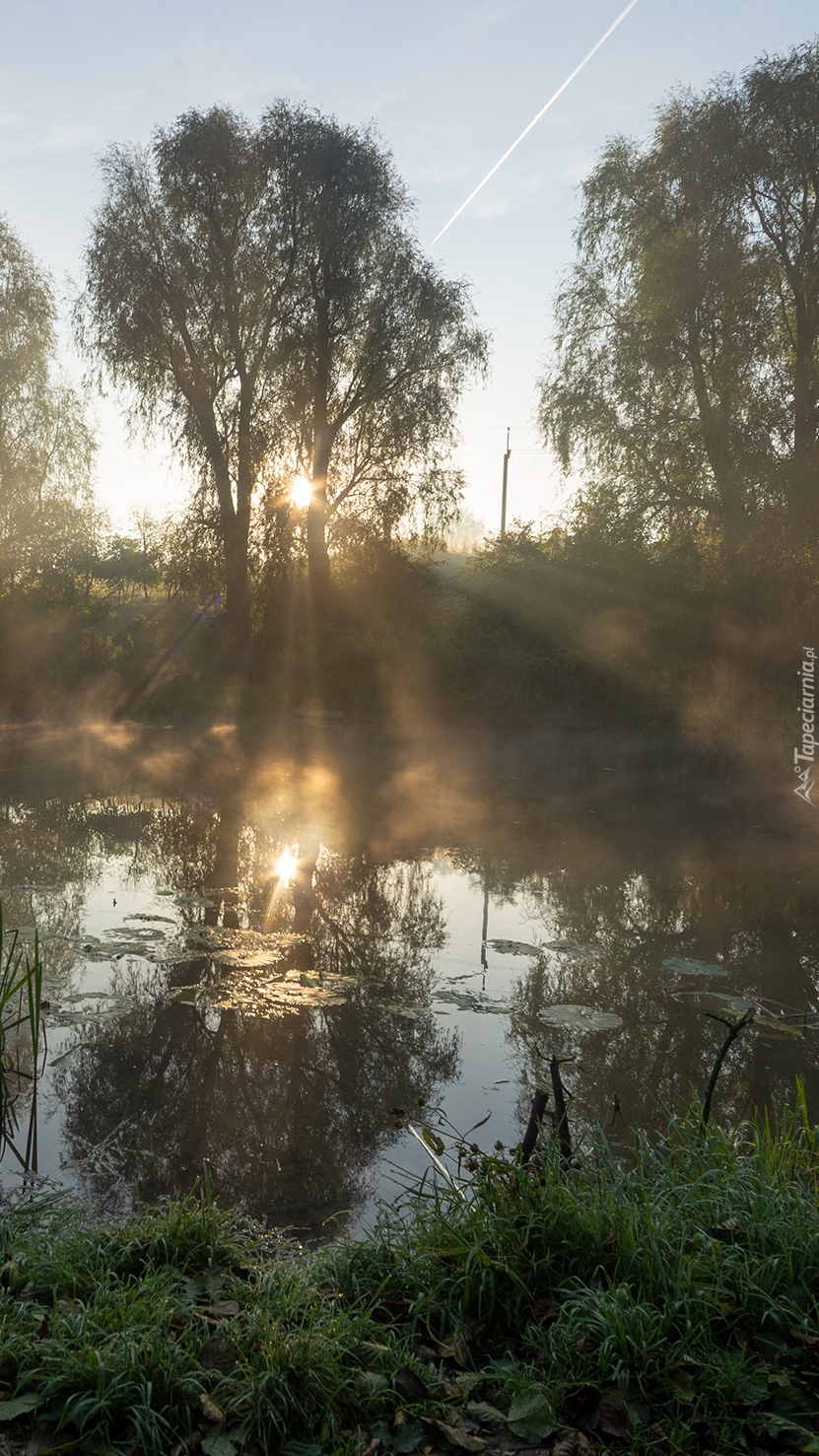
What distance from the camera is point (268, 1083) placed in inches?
152

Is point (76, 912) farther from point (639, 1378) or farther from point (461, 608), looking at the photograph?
point (461, 608)

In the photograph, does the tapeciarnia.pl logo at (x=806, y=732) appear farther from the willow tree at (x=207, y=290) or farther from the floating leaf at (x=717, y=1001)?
the willow tree at (x=207, y=290)

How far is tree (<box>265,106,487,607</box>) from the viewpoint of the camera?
19375 millimetres

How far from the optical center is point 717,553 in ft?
61.2

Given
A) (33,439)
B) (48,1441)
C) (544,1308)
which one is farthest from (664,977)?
(33,439)

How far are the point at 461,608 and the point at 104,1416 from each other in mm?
20003

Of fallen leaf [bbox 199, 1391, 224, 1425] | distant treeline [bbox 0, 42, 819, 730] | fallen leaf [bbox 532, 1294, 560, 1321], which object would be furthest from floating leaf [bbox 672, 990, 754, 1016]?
distant treeline [bbox 0, 42, 819, 730]

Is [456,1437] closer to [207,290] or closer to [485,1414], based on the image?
[485,1414]

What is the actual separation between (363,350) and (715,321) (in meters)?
7.30

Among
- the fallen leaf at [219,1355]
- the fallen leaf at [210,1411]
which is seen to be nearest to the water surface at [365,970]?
the fallen leaf at [219,1355]

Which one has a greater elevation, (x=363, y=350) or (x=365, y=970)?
(x=363, y=350)

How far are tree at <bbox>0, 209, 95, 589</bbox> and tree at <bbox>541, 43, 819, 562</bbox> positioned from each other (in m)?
14.2

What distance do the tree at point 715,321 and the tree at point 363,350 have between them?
3.26 metres

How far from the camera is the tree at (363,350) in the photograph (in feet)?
63.6
